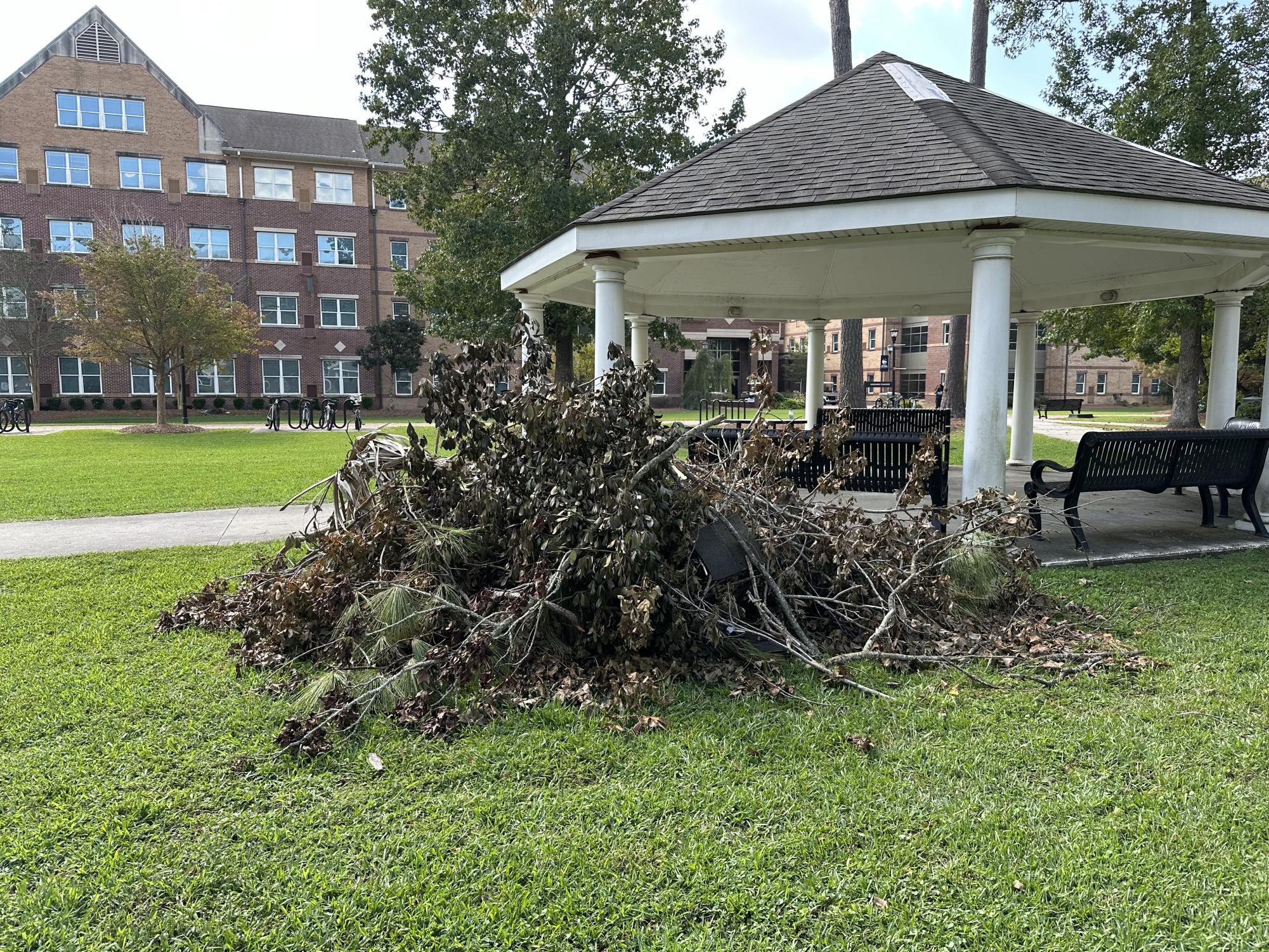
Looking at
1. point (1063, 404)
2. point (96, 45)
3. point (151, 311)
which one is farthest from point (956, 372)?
point (96, 45)

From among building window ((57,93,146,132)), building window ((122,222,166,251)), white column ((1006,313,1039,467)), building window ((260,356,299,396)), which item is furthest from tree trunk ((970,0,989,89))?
building window ((57,93,146,132))

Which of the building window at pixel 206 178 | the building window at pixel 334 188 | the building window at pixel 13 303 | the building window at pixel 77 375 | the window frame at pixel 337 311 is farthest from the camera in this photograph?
the window frame at pixel 337 311

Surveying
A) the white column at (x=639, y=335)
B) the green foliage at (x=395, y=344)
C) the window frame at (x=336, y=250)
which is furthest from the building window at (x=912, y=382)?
the white column at (x=639, y=335)

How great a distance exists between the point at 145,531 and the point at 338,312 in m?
35.6

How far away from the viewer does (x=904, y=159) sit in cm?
693

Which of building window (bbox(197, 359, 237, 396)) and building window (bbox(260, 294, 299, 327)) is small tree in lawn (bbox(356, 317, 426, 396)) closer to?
building window (bbox(260, 294, 299, 327))

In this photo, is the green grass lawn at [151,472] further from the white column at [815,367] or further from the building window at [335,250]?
the building window at [335,250]

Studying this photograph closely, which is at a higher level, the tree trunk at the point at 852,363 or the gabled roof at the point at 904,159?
the gabled roof at the point at 904,159

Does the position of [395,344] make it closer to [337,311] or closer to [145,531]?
[337,311]

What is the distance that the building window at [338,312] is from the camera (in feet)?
135

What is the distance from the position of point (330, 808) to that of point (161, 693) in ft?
5.39

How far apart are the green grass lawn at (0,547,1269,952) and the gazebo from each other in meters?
3.32

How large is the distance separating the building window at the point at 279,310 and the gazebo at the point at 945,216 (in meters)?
34.2

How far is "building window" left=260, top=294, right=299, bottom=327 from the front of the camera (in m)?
40.1
